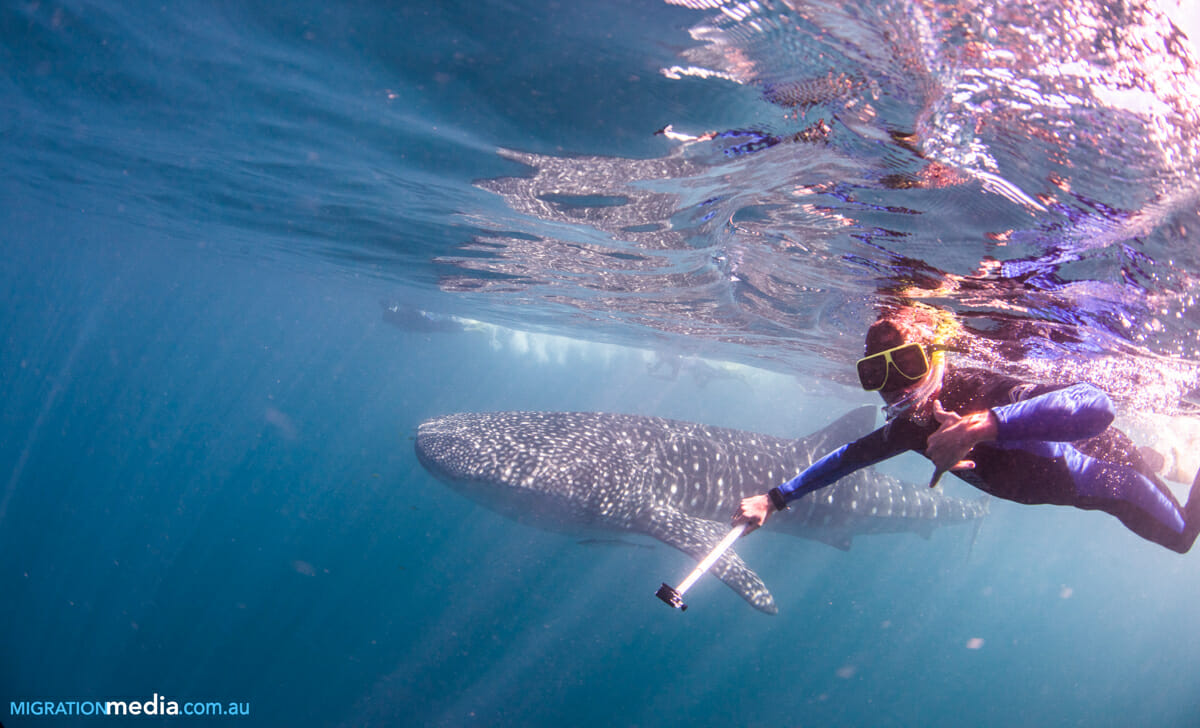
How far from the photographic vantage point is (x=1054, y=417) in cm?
301

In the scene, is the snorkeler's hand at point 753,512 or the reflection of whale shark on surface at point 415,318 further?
the reflection of whale shark on surface at point 415,318

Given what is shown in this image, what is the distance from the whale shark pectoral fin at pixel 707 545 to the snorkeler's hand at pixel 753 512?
3124 millimetres

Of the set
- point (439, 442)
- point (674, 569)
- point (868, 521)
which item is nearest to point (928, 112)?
point (439, 442)

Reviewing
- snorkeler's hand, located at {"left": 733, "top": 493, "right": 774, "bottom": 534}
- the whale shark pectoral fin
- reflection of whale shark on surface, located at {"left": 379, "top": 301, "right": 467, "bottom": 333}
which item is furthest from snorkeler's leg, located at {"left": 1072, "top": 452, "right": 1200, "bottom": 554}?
reflection of whale shark on surface, located at {"left": 379, "top": 301, "right": 467, "bottom": 333}

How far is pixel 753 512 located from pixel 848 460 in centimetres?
88

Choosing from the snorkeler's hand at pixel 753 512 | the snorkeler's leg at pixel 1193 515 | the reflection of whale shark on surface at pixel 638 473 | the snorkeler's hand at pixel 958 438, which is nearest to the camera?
the snorkeler's hand at pixel 958 438

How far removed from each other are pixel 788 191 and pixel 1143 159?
3.12 meters

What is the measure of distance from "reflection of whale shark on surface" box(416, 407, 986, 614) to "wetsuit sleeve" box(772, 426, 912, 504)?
10.6 ft

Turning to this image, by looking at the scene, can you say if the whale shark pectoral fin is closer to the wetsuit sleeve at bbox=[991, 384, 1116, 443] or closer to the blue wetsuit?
the blue wetsuit

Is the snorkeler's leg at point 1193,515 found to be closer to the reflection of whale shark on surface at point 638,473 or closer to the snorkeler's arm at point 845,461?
the snorkeler's arm at point 845,461

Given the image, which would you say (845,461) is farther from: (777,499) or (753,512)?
(753,512)

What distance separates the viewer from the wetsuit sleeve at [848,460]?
396cm

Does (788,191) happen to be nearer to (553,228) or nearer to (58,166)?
(553,228)

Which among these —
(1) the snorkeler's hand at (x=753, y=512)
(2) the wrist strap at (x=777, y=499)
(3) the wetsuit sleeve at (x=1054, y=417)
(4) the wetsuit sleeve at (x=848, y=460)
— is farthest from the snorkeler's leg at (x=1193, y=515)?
(1) the snorkeler's hand at (x=753, y=512)
